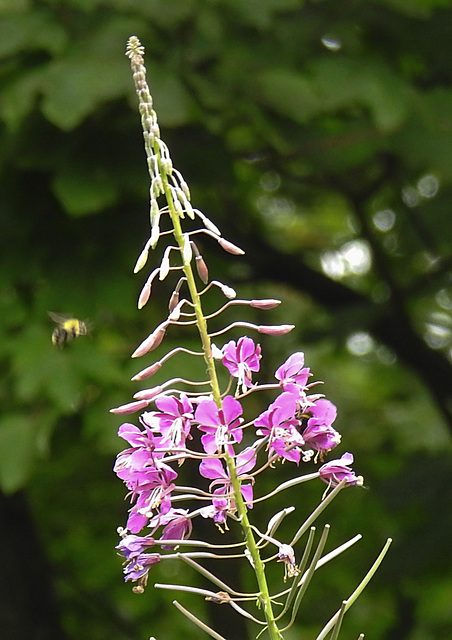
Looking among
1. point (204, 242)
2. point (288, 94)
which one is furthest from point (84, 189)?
point (204, 242)

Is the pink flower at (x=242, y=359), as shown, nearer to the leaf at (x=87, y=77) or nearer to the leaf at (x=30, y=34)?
the leaf at (x=87, y=77)

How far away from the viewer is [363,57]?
507 centimetres

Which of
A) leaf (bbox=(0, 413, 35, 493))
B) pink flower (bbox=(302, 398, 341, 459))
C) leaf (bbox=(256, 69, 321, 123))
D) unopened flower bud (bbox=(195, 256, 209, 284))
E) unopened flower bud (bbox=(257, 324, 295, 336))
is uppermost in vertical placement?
unopened flower bud (bbox=(195, 256, 209, 284))

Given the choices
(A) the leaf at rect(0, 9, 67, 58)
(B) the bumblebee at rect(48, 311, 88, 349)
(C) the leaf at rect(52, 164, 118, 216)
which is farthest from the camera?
(C) the leaf at rect(52, 164, 118, 216)

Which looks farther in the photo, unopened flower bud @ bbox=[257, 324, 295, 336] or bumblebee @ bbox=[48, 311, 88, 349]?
bumblebee @ bbox=[48, 311, 88, 349]

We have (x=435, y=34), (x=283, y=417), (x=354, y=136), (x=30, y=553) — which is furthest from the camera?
(x=30, y=553)

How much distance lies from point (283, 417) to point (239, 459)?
5.7 inches

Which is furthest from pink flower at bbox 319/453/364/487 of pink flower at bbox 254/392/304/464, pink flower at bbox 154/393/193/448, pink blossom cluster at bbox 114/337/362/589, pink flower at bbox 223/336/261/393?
pink flower at bbox 154/393/193/448

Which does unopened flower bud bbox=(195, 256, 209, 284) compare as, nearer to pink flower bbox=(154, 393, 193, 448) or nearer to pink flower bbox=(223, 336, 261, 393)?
pink flower bbox=(223, 336, 261, 393)

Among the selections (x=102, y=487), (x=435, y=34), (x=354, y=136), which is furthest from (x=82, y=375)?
(x=435, y=34)

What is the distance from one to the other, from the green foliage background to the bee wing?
52 mm

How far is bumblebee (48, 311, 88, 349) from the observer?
422 centimetres

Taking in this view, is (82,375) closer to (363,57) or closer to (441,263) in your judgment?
(363,57)

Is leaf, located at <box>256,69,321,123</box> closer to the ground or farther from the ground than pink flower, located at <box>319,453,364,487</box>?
closer to the ground
